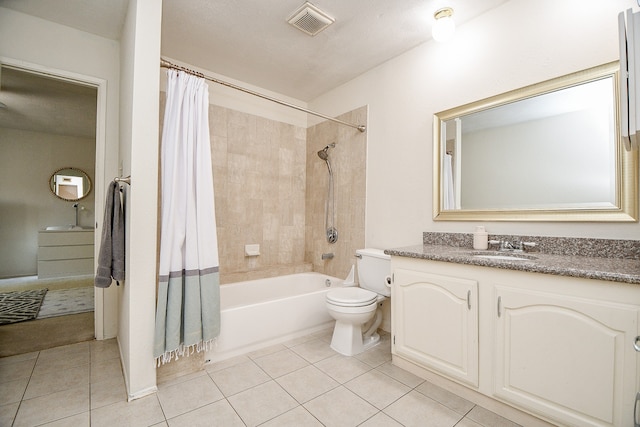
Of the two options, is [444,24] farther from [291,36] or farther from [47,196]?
[47,196]

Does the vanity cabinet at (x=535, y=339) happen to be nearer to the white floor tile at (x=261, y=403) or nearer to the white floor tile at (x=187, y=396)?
the white floor tile at (x=261, y=403)

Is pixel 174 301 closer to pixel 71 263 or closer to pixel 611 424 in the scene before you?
pixel 611 424

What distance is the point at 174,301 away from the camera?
1.67 meters

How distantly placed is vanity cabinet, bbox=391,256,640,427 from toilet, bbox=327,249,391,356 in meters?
0.40

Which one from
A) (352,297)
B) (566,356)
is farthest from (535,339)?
(352,297)

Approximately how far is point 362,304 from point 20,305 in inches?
152

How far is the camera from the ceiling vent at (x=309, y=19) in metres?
1.89

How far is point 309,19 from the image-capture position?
198 cm

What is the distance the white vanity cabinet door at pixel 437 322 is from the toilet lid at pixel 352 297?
0.83ft

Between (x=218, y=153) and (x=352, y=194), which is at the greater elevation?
(x=218, y=153)

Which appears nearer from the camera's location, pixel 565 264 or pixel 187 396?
pixel 565 264

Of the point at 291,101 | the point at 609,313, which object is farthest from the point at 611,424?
the point at 291,101

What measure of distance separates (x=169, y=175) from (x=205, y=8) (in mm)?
1200

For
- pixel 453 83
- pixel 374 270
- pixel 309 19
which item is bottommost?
pixel 374 270
